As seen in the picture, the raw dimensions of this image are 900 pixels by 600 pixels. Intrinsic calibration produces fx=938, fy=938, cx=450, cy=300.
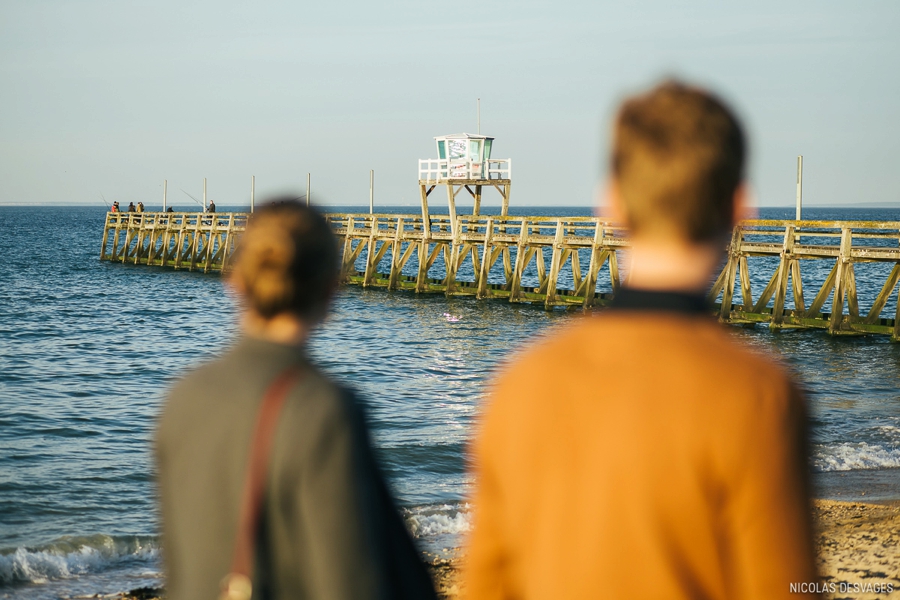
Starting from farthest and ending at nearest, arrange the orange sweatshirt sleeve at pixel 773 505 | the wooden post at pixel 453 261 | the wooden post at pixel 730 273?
the wooden post at pixel 453 261, the wooden post at pixel 730 273, the orange sweatshirt sleeve at pixel 773 505

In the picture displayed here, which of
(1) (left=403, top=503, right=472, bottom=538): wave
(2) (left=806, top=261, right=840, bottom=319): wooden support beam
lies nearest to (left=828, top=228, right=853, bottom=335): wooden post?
(2) (left=806, top=261, right=840, bottom=319): wooden support beam

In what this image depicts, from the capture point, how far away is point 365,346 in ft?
72.4

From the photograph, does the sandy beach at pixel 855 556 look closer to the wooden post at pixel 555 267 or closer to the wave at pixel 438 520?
the wave at pixel 438 520

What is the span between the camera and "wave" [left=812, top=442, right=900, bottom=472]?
10.2m

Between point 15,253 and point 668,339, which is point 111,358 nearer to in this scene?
point 668,339

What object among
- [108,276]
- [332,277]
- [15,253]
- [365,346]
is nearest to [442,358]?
[365,346]

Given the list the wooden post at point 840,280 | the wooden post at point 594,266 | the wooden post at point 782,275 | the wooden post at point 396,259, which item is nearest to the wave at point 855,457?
the wooden post at point 840,280

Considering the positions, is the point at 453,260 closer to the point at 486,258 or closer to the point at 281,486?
the point at 486,258

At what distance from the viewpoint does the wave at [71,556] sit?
7.45 metres

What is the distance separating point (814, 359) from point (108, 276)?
111 feet

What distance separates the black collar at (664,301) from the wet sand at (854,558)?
4392mm

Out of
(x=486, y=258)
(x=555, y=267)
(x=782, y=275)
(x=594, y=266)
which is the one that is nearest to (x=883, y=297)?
(x=782, y=275)

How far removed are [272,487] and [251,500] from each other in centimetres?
4

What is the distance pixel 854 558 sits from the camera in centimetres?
654
